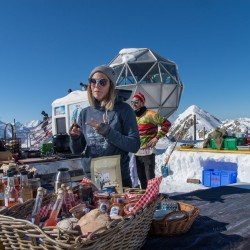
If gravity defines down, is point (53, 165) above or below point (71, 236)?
below

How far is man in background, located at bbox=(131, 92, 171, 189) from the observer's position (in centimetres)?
416

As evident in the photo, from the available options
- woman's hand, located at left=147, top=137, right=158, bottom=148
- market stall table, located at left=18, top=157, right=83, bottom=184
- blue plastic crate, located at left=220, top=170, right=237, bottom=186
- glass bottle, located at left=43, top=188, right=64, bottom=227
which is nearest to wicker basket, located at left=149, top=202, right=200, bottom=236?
glass bottle, located at left=43, top=188, right=64, bottom=227

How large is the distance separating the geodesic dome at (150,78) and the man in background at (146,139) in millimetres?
13585

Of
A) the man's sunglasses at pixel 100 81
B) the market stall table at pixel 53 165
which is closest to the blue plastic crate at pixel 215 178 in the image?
the market stall table at pixel 53 165

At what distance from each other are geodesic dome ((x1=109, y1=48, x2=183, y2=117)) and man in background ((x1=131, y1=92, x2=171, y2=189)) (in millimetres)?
13585

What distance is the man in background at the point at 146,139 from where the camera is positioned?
416 centimetres

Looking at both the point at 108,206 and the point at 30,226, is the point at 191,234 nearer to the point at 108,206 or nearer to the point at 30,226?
the point at 108,206

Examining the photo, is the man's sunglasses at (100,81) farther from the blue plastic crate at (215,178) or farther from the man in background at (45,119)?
the man in background at (45,119)

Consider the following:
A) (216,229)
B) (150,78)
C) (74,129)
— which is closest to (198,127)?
(150,78)

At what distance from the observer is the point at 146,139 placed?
4227 mm

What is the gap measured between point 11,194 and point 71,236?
767mm

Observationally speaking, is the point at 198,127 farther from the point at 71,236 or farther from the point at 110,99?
the point at 71,236

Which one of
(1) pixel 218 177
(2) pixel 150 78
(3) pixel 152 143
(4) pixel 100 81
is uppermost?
(2) pixel 150 78

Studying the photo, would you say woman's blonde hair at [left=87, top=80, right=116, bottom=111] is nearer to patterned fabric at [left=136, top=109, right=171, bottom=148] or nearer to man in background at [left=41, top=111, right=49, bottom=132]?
patterned fabric at [left=136, top=109, right=171, bottom=148]
